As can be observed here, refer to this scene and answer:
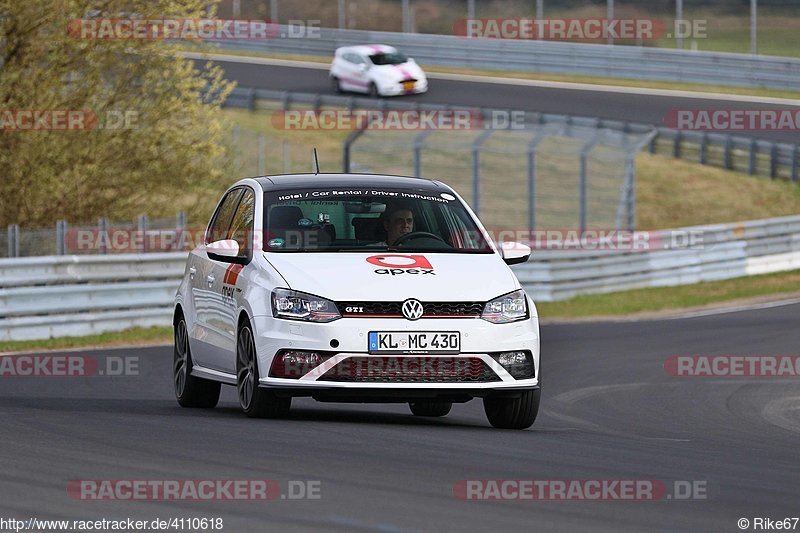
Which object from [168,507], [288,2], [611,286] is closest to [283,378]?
[168,507]

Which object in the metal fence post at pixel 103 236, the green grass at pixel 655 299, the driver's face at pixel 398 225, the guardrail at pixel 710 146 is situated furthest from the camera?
the guardrail at pixel 710 146

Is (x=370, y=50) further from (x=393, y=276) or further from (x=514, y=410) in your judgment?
(x=393, y=276)

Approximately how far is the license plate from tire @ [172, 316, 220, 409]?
2396 mm

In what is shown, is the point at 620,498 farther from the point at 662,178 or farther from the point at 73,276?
the point at 662,178

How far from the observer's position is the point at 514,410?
412 inches

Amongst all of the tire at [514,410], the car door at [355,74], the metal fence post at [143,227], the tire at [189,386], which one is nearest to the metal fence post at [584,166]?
the metal fence post at [143,227]

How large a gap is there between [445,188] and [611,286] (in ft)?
55.5

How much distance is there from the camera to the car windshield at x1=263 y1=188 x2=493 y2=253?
10664 millimetres

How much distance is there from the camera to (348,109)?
43.8 m

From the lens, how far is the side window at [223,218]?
38.7 ft

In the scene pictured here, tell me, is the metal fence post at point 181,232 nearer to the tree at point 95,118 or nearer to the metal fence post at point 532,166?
the tree at point 95,118

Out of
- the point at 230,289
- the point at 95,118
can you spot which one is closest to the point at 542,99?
the point at 95,118

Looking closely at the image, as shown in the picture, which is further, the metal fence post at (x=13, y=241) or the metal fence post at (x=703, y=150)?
the metal fence post at (x=703, y=150)

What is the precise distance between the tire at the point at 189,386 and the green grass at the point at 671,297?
13416 mm
